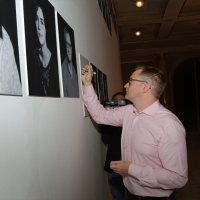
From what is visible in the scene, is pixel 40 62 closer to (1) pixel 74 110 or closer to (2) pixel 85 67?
(1) pixel 74 110

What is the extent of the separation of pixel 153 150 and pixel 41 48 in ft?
3.63

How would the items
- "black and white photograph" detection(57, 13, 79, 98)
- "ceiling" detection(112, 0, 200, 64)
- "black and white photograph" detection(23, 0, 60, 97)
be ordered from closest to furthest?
"black and white photograph" detection(23, 0, 60, 97) → "black and white photograph" detection(57, 13, 79, 98) → "ceiling" detection(112, 0, 200, 64)

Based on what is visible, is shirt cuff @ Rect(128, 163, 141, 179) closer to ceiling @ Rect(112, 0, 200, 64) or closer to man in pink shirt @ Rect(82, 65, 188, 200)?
man in pink shirt @ Rect(82, 65, 188, 200)

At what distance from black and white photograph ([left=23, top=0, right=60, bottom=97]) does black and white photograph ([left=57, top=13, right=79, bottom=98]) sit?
0.13 meters

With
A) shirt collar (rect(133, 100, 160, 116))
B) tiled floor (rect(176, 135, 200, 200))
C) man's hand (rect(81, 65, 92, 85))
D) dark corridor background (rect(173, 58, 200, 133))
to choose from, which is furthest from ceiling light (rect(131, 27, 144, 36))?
shirt collar (rect(133, 100, 160, 116))

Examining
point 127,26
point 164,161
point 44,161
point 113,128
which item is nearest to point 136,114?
point 164,161

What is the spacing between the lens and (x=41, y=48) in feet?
4.01

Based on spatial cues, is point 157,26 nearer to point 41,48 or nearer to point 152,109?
point 152,109

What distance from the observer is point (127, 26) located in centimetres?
815

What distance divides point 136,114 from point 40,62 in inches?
43.1

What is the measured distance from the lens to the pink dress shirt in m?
1.82

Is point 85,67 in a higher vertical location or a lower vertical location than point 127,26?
lower

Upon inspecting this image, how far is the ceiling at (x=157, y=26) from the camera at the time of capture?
663 centimetres

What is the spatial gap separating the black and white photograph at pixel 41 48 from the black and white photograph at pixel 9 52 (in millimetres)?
108
